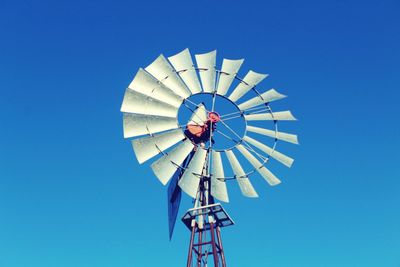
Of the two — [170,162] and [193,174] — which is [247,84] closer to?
[193,174]

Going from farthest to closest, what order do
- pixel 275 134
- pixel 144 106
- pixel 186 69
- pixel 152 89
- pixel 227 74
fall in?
1. pixel 227 74
2. pixel 275 134
3. pixel 186 69
4. pixel 152 89
5. pixel 144 106

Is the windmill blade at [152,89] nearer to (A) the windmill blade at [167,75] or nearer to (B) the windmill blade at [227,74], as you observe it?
(A) the windmill blade at [167,75]

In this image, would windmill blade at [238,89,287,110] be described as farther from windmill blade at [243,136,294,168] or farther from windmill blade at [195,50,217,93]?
windmill blade at [195,50,217,93]

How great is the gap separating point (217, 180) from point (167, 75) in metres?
4.34

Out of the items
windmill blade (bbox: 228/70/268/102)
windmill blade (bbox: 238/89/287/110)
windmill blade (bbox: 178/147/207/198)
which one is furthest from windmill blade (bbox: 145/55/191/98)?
windmill blade (bbox: 238/89/287/110)

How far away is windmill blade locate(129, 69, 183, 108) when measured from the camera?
2012cm

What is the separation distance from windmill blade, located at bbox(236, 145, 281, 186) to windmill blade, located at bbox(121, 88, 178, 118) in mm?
2896

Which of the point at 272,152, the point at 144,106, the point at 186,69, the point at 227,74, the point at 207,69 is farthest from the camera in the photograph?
the point at 227,74

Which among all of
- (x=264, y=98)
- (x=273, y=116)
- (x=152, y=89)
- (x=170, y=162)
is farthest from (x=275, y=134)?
(x=152, y=89)

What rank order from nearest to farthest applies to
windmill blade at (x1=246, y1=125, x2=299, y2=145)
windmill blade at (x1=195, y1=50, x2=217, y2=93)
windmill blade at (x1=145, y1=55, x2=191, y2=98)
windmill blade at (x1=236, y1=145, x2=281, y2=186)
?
windmill blade at (x1=236, y1=145, x2=281, y2=186)
windmill blade at (x1=145, y1=55, x2=191, y2=98)
windmill blade at (x1=246, y1=125, x2=299, y2=145)
windmill blade at (x1=195, y1=50, x2=217, y2=93)

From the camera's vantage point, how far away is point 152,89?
20.5 meters

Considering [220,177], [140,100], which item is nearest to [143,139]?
[140,100]

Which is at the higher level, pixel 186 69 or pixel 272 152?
pixel 186 69

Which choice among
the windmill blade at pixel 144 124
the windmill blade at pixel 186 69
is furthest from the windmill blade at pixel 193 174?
the windmill blade at pixel 186 69
